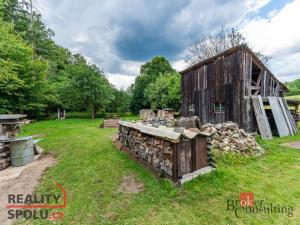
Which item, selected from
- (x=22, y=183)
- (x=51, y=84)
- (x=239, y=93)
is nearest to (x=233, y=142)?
(x=239, y=93)

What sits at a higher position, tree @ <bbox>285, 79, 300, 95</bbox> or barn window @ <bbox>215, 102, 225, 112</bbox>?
tree @ <bbox>285, 79, 300, 95</bbox>

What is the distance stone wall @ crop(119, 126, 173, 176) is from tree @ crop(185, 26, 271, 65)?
20.4 metres

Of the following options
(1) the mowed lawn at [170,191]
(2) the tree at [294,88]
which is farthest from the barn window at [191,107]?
(2) the tree at [294,88]

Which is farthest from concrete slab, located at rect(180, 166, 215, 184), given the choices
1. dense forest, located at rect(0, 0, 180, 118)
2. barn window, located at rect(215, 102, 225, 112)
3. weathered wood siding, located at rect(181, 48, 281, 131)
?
dense forest, located at rect(0, 0, 180, 118)

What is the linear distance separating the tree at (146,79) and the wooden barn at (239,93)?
13.3 m

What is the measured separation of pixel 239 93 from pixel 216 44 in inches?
599

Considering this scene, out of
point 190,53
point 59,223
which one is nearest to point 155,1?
point 59,223

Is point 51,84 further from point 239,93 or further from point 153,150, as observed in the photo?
point 239,93

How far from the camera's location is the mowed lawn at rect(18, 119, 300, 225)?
7.86 ft

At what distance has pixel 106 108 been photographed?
23.8 meters

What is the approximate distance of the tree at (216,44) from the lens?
19.6 meters

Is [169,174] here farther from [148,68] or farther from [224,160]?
[148,68]

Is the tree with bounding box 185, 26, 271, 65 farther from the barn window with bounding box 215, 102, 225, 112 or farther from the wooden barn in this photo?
the barn window with bounding box 215, 102, 225, 112

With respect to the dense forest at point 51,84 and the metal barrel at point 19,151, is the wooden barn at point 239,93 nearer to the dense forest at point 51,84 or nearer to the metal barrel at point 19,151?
the dense forest at point 51,84
